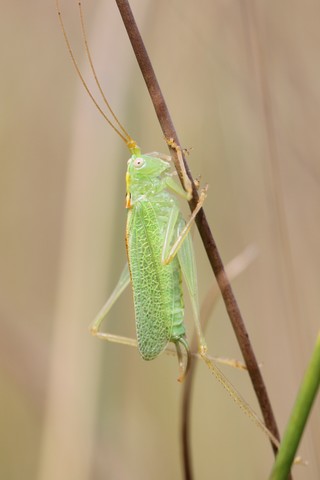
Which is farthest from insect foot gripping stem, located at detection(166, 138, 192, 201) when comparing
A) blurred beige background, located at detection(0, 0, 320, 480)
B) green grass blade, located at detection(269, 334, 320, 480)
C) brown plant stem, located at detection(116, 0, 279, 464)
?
green grass blade, located at detection(269, 334, 320, 480)

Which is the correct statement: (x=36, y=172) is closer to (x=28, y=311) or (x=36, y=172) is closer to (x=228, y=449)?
(x=28, y=311)

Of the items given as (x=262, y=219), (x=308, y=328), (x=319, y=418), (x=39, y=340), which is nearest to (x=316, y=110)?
(x=262, y=219)

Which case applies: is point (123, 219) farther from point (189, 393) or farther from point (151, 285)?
point (189, 393)

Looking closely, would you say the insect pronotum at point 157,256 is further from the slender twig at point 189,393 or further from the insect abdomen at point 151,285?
the slender twig at point 189,393

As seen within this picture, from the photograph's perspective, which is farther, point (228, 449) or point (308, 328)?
point (228, 449)

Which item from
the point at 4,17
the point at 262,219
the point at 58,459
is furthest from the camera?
the point at 4,17

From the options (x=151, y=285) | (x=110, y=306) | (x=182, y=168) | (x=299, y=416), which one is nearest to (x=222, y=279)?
(x=182, y=168)

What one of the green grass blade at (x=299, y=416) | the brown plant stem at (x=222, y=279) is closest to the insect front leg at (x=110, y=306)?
the brown plant stem at (x=222, y=279)
